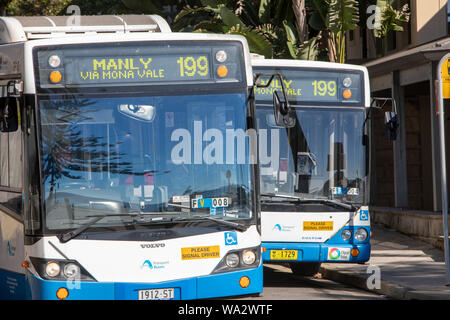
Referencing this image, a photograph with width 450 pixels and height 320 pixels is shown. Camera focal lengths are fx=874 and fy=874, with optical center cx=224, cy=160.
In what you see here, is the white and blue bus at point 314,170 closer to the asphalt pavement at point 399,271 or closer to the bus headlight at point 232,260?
the asphalt pavement at point 399,271

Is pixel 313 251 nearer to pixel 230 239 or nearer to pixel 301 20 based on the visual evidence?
pixel 230 239

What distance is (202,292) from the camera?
8.30 meters

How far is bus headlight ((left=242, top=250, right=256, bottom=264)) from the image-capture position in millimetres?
8562

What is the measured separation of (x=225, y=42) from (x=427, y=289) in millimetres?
4481

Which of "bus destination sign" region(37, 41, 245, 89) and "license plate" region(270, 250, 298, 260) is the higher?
"bus destination sign" region(37, 41, 245, 89)

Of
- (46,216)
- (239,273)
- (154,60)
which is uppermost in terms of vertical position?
(154,60)

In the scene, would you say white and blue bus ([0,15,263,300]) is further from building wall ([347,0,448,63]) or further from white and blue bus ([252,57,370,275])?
building wall ([347,0,448,63])

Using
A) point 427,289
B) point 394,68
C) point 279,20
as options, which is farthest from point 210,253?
point 279,20

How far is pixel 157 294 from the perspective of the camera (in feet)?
26.7

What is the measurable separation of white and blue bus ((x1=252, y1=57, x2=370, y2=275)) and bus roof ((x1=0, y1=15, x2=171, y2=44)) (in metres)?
2.38

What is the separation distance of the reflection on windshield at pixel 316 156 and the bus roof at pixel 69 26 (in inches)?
98.9

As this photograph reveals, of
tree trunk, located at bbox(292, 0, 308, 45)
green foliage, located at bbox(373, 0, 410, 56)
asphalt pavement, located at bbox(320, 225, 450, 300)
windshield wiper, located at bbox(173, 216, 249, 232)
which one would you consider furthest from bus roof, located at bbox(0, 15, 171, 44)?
green foliage, located at bbox(373, 0, 410, 56)

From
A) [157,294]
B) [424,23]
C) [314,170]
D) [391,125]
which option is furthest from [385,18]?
[157,294]

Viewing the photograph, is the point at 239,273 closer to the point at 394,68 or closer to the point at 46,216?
the point at 46,216
